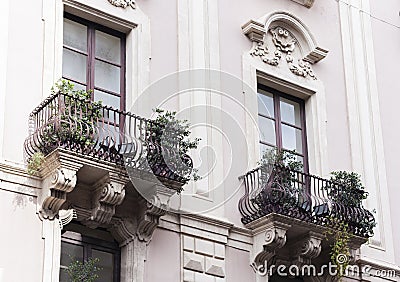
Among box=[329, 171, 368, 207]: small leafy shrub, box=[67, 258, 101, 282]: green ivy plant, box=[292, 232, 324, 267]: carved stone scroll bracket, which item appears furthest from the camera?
box=[329, 171, 368, 207]: small leafy shrub

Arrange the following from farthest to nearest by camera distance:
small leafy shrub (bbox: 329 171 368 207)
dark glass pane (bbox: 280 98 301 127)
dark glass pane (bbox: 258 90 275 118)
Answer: dark glass pane (bbox: 280 98 301 127) → dark glass pane (bbox: 258 90 275 118) → small leafy shrub (bbox: 329 171 368 207)

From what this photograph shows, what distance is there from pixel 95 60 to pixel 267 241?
3836 millimetres

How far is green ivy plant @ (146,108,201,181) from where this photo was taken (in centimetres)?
1448

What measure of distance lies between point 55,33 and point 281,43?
4667 mm

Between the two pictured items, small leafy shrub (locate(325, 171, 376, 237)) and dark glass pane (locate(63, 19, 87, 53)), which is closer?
dark glass pane (locate(63, 19, 87, 53))

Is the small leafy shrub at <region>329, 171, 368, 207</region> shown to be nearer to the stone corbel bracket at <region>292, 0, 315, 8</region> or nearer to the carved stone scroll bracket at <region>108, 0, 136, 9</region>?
the stone corbel bracket at <region>292, 0, 315, 8</region>

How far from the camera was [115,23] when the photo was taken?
16.1 meters

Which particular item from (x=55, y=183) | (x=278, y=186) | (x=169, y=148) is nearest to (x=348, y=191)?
(x=278, y=186)

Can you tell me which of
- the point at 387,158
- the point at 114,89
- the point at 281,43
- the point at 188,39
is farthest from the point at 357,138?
the point at 114,89

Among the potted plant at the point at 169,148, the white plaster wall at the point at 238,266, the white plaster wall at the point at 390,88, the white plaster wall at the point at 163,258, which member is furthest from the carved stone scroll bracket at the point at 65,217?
the white plaster wall at the point at 390,88

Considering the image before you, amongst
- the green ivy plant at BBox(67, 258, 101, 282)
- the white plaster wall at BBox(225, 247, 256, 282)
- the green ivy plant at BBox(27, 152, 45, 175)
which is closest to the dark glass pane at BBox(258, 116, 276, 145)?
the white plaster wall at BBox(225, 247, 256, 282)

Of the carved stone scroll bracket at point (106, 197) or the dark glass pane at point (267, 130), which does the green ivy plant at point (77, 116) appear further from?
the dark glass pane at point (267, 130)

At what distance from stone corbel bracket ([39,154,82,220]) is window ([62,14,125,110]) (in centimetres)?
198

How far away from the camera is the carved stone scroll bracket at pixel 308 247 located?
15944 mm
